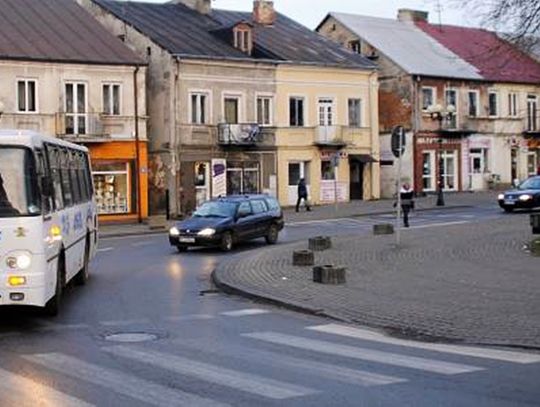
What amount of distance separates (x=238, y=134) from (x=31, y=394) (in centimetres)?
3893

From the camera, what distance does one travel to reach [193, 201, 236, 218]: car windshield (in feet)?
91.9

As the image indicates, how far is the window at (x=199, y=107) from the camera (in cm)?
4675

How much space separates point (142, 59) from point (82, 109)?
4.07m

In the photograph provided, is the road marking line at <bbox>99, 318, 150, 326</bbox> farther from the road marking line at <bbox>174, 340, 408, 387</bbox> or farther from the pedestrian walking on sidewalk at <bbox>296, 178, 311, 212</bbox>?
the pedestrian walking on sidewalk at <bbox>296, 178, 311, 212</bbox>

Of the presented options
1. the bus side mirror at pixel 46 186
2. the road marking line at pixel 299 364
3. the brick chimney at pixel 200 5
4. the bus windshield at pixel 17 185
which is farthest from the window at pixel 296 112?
the road marking line at pixel 299 364

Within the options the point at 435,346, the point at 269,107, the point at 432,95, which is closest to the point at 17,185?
the point at 435,346

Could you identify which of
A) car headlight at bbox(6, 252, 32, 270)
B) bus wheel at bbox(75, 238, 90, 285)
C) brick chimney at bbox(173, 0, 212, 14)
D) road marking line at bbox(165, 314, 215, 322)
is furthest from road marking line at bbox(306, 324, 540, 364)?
brick chimney at bbox(173, 0, 212, 14)

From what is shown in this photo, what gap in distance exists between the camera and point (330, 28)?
61969 mm

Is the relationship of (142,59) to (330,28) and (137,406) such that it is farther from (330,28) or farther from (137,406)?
(137,406)

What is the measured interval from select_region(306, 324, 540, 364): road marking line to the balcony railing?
34.2m

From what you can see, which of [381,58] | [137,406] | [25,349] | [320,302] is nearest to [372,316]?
[320,302]

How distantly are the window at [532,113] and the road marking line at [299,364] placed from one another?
180 feet

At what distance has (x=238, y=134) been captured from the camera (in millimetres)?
47188

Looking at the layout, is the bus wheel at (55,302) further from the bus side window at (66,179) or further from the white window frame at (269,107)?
the white window frame at (269,107)
